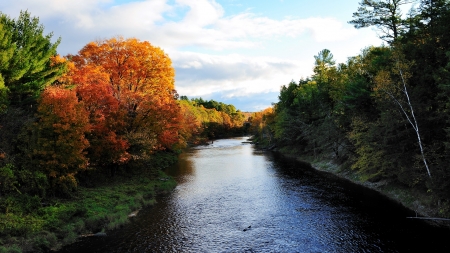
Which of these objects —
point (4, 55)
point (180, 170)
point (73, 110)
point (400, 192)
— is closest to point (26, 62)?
point (4, 55)

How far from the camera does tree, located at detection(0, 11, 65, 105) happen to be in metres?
27.2

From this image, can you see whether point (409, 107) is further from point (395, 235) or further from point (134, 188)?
point (134, 188)

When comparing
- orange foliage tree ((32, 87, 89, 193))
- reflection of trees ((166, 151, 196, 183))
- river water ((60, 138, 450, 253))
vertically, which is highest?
orange foliage tree ((32, 87, 89, 193))

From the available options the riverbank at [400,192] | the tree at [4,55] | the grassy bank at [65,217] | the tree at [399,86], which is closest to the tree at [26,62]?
the tree at [4,55]

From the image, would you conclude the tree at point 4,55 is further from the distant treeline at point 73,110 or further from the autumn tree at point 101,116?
the autumn tree at point 101,116

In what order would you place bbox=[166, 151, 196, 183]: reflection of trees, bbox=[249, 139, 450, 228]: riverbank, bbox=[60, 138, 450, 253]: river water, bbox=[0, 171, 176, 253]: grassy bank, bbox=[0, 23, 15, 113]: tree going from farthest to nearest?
bbox=[166, 151, 196, 183]: reflection of trees
bbox=[249, 139, 450, 228]: riverbank
bbox=[0, 23, 15, 113]: tree
bbox=[60, 138, 450, 253]: river water
bbox=[0, 171, 176, 253]: grassy bank

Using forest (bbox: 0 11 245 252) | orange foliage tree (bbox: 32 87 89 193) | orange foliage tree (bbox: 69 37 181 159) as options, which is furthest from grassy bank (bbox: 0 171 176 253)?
orange foliage tree (bbox: 69 37 181 159)

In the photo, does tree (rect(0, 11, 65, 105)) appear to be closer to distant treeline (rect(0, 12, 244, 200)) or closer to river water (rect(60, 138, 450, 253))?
distant treeline (rect(0, 12, 244, 200))

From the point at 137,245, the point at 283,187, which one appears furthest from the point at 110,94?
the point at 283,187

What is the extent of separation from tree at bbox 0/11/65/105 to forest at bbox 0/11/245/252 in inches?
3.5

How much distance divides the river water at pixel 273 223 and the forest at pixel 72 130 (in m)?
3.36

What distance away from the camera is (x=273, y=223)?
1032 inches

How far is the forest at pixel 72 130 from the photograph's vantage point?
23516 millimetres

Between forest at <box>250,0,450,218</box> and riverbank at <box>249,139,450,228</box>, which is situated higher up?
forest at <box>250,0,450,218</box>
